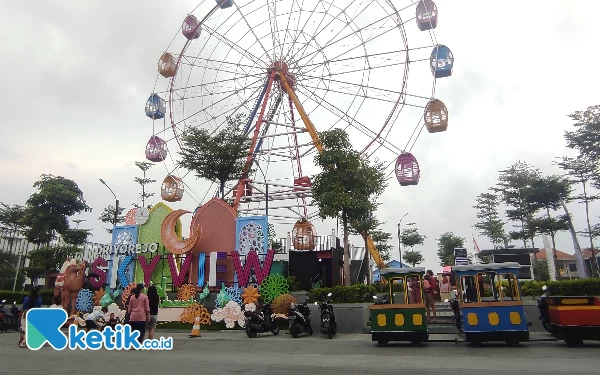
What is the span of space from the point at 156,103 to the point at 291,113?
830 centimetres

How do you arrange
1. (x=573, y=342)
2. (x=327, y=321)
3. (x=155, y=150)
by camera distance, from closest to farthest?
(x=573, y=342), (x=327, y=321), (x=155, y=150)

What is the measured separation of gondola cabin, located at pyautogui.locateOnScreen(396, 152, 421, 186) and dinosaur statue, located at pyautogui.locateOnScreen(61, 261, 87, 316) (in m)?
15.7

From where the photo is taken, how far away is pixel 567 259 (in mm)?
58062

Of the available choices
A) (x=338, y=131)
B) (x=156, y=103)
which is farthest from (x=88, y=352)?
(x=156, y=103)

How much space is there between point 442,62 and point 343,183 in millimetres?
9166

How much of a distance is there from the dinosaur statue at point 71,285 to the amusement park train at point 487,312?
13.0 meters

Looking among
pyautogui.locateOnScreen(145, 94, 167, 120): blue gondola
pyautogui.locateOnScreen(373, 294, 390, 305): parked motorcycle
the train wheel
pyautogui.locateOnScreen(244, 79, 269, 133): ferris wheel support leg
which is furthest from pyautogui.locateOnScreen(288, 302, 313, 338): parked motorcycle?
pyautogui.locateOnScreen(145, 94, 167, 120): blue gondola

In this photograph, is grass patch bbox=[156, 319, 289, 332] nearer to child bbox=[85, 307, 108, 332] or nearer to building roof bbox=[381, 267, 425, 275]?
child bbox=[85, 307, 108, 332]

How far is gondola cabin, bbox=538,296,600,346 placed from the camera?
10008 mm

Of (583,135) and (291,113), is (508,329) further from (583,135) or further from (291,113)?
(583,135)

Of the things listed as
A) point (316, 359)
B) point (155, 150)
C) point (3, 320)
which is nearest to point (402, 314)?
point (316, 359)

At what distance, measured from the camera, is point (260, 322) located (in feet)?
45.9

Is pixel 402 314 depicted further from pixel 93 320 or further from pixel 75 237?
pixel 75 237

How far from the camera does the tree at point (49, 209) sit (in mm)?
29609
